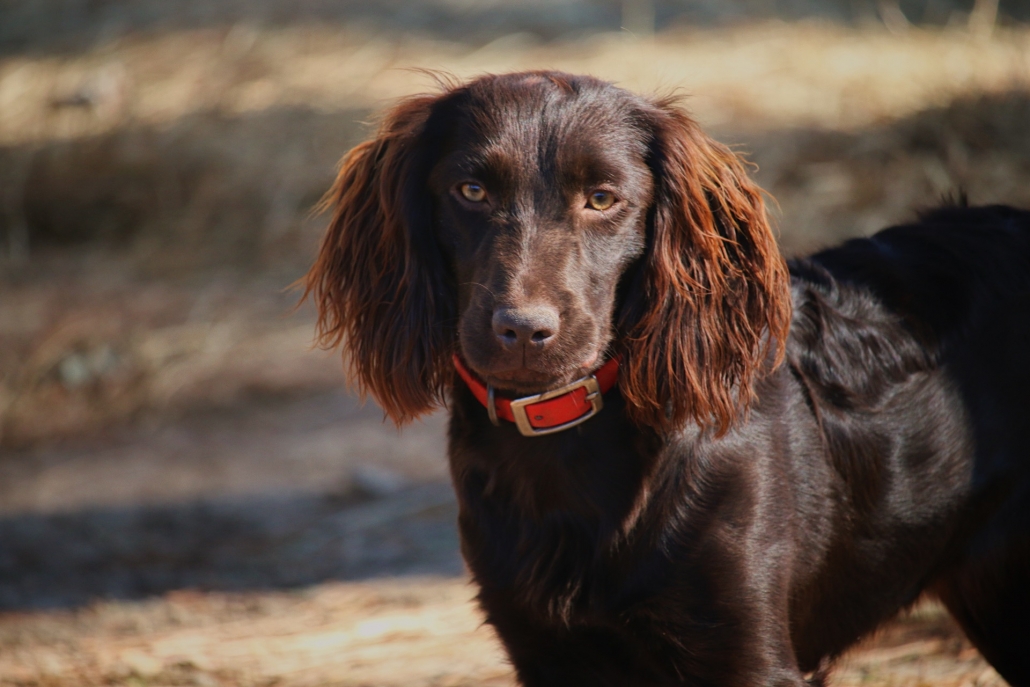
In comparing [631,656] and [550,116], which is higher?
[550,116]

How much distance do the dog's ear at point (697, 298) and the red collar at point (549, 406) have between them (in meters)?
0.09

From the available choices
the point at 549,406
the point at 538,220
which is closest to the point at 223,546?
the point at 549,406

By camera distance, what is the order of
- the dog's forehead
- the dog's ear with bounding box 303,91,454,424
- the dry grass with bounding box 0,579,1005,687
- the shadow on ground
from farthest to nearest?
the shadow on ground < the dry grass with bounding box 0,579,1005,687 < the dog's ear with bounding box 303,91,454,424 < the dog's forehead

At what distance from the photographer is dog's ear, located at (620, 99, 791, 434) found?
7.23 ft

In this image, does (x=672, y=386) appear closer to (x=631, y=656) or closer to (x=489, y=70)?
(x=631, y=656)

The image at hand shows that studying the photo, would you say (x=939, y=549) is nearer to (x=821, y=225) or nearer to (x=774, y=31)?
(x=821, y=225)

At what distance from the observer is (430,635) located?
11.4ft

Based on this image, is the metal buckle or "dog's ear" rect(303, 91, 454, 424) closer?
the metal buckle

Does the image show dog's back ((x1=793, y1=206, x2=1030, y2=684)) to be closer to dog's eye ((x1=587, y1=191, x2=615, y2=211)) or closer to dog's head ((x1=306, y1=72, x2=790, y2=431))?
dog's head ((x1=306, y1=72, x2=790, y2=431))

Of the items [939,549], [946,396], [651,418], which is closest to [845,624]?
[939,549]

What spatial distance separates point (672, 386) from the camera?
2189 mm

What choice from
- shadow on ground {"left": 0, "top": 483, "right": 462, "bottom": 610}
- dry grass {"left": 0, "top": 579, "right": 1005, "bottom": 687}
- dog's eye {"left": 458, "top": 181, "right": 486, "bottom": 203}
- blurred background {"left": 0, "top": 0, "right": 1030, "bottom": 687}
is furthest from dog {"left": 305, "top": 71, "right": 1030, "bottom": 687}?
shadow on ground {"left": 0, "top": 483, "right": 462, "bottom": 610}

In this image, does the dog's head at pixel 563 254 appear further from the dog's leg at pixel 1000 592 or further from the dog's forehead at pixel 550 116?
the dog's leg at pixel 1000 592

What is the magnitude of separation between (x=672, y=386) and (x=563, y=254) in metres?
0.38
